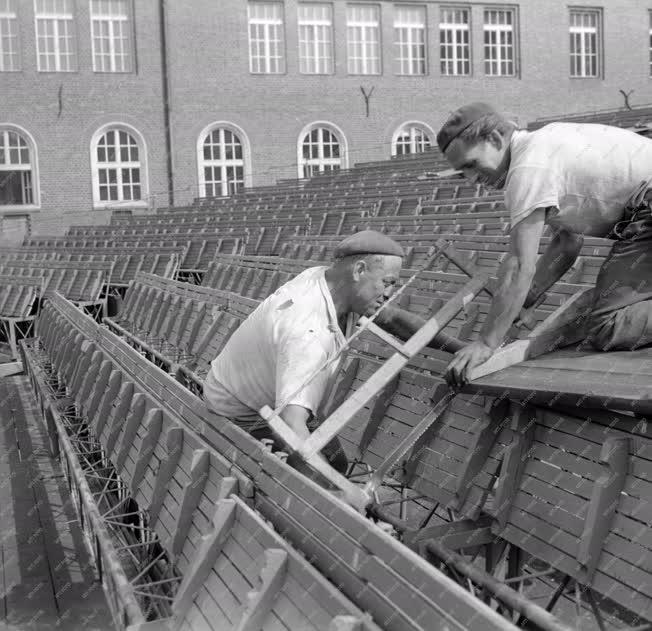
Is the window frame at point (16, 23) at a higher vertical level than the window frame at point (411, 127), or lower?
higher

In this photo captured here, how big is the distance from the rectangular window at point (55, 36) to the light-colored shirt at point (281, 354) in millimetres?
26512

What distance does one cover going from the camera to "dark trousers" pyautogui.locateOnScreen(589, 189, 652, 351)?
3273mm

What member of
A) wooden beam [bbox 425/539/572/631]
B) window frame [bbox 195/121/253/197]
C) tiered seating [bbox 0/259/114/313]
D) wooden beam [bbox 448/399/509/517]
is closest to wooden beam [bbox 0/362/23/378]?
→ tiered seating [bbox 0/259/114/313]

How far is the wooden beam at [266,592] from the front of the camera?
2480mm

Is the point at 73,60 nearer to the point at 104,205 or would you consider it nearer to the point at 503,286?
the point at 104,205

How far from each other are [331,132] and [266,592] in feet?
98.3

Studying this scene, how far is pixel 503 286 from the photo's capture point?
3.29 m

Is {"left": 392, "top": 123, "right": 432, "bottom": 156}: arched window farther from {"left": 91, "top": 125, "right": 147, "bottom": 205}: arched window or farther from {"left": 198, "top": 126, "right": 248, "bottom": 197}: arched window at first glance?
{"left": 91, "top": 125, "right": 147, "bottom": 205}: arched window

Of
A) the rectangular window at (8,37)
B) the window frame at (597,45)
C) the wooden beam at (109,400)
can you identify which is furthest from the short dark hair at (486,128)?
the window frame at (597,45)

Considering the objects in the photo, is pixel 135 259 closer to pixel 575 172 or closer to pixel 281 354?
pixel 281 354

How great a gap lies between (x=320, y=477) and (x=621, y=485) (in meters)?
0.99

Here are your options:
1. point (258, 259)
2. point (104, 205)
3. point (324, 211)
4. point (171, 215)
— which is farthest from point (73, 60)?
point (258, 259)

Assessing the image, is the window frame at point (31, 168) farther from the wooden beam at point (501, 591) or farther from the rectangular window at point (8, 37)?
the wooden beam at point (501, 591)

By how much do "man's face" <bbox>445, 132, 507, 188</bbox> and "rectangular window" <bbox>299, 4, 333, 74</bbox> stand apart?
94.6 ft
